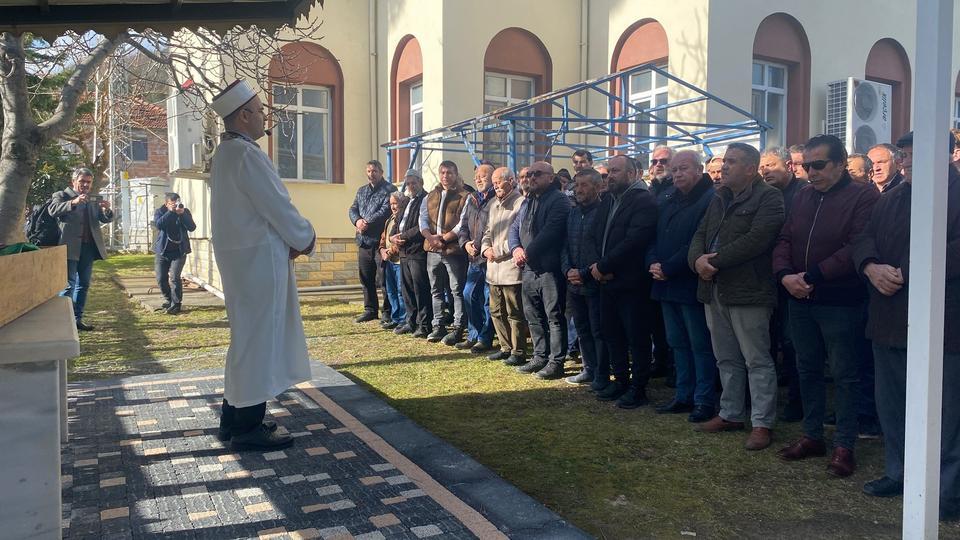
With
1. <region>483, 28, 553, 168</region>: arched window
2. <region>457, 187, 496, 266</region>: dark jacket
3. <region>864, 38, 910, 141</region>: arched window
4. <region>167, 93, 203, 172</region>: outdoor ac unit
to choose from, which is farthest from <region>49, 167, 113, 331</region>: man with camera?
<region>864, 38, 910, 141</region>: arched window

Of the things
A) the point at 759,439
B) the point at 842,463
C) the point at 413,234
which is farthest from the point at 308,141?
the point at 842,463

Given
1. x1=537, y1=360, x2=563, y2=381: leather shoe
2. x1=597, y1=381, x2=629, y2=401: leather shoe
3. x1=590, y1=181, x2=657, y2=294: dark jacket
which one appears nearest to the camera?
x1=590, y1=181, x2=657, y2=294: dark jacket

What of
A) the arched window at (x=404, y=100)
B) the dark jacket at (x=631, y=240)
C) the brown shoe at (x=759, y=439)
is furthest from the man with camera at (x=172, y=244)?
the brown shoe at (x=759, y=439)

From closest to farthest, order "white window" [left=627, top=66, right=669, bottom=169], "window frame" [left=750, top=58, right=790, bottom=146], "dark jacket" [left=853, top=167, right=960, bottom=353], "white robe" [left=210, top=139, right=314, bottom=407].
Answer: "dark jacket" [left=853, top=167, right=960, bottom=353] < "white robe" [left=210, top=139, right=314, bottom=407] < "window frame" [left=750, top=58, right=790, bottom=146] < "white window" [left=627, top=66, right=669, bottom=169]

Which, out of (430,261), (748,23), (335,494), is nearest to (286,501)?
(335,494)

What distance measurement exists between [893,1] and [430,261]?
10.1 m

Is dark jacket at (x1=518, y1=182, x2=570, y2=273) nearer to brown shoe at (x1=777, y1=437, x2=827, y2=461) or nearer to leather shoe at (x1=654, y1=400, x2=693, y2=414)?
leather shoe at (x1=654, y1=400, x2=693, y2=414)

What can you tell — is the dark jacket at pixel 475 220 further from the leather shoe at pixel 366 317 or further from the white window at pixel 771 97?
the white window at pixel 771 97

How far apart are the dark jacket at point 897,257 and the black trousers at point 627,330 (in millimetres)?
2015

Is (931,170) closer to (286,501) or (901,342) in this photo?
(901,342)

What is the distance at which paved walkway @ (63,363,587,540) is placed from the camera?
3.49 m

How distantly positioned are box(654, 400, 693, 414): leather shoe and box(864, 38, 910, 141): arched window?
9.98 m

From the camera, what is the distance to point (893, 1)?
13477 millimetres

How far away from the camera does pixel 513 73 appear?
1367cm
